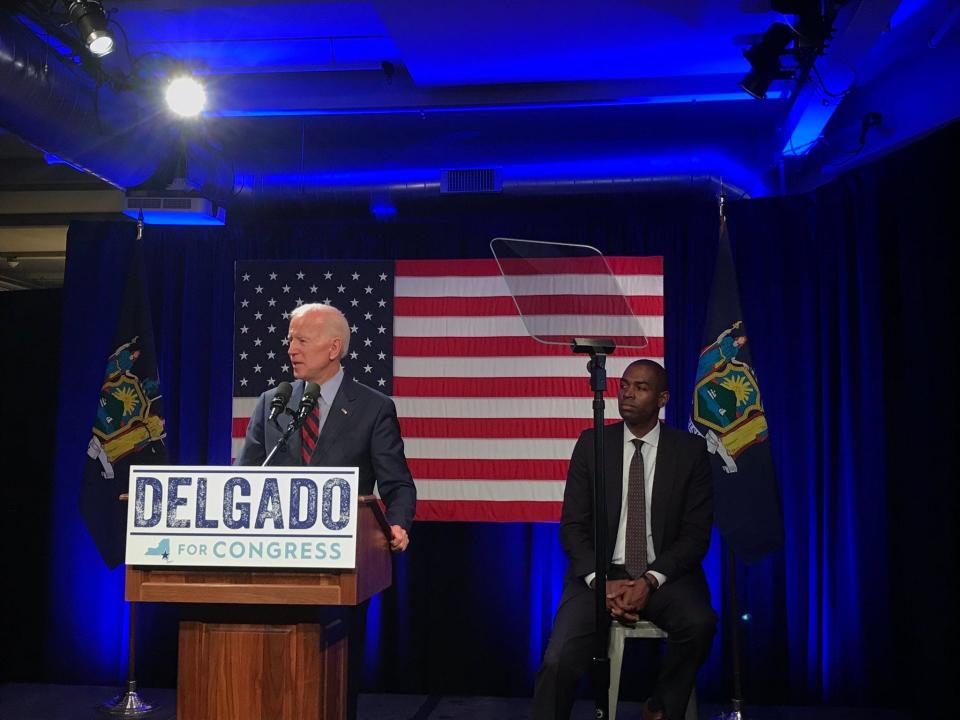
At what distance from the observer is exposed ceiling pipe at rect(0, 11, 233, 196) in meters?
3.91

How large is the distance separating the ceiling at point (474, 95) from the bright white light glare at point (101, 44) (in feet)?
0.63

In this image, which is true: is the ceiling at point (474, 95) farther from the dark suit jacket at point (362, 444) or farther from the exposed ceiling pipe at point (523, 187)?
the dark suit jacket at point (362, 444)

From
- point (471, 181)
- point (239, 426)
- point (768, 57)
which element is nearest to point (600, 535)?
point (768, 57)

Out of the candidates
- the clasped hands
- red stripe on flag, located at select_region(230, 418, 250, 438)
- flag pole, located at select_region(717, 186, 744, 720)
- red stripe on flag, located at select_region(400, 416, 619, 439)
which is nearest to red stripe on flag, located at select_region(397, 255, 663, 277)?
red stripe on flag, located at select_region(400, 416, 619, 439)

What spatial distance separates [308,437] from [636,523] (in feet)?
4.71

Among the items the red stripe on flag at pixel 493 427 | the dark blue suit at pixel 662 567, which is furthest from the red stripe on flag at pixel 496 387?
the dark blue suit at pixel 662 567

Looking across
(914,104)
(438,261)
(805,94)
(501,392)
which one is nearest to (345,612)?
(501,392)

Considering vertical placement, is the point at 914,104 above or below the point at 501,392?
above

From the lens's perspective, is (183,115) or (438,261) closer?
(183,115)

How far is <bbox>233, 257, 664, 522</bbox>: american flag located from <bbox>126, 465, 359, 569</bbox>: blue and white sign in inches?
114

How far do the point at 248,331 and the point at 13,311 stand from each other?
1774 millimetres

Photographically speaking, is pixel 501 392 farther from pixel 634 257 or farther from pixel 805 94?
pixel 805 94

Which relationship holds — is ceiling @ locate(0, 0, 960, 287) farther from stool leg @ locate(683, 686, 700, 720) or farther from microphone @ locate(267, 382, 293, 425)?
stool leg @ locate(683, 686, 700, 720)

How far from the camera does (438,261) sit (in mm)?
5617
